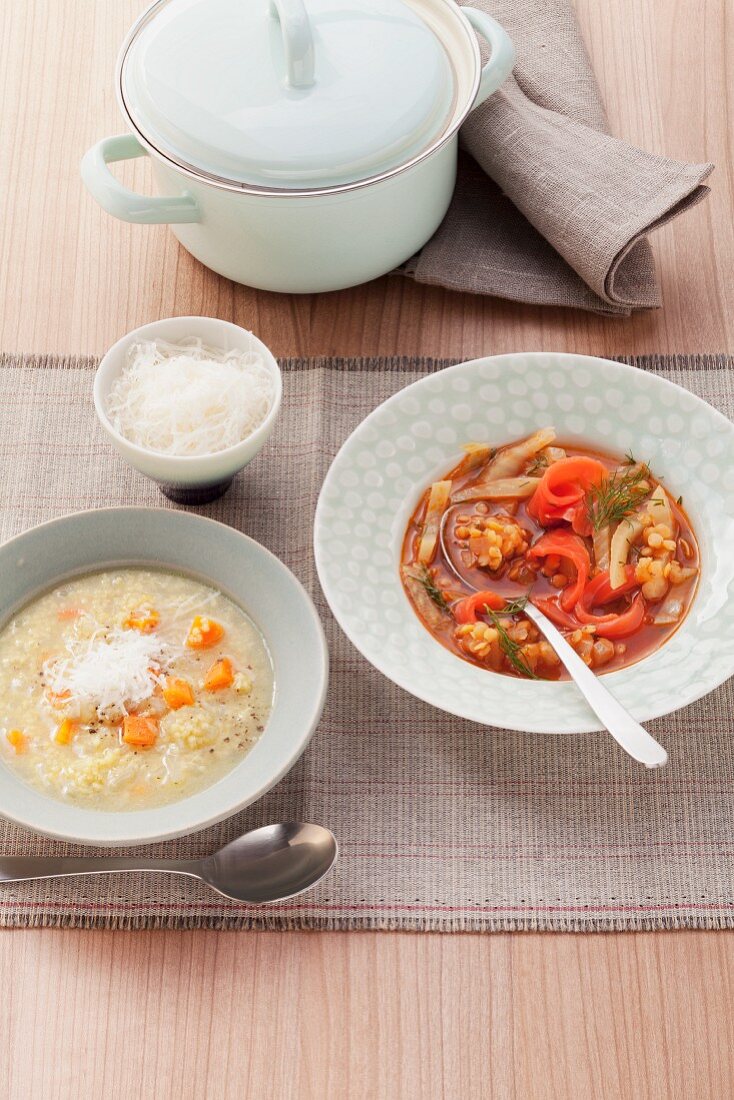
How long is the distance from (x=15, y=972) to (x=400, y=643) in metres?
0.66

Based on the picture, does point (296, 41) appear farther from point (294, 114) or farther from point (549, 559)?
point (549, 559)

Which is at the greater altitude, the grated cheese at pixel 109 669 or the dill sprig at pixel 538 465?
the dill sprig at pixel 538 465

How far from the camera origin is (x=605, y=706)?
4.69 feet

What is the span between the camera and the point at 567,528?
5.39ft

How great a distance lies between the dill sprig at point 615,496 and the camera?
1.62 metres

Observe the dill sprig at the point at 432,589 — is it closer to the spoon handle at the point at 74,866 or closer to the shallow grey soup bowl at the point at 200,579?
the shallow grey soup bowl at the point at 200,579

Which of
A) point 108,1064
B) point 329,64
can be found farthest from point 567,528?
point 108,1064

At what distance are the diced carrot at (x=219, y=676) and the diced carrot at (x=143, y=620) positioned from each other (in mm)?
115

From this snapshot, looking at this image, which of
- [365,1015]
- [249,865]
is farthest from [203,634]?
[365,1015]

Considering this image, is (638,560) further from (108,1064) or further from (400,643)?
(108,1064)

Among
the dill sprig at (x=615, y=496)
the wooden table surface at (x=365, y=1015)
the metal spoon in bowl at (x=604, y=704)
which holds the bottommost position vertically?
the wooden table surface at (x=365, y=1015)

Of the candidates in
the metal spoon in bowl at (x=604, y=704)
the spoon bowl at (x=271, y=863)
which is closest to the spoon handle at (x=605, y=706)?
the metal spoon in bowl at (x=604, y=704)

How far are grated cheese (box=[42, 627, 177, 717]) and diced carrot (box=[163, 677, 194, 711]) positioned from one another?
0.06 feet

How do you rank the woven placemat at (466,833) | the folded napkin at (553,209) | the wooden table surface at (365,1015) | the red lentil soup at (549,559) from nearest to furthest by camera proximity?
the wooden table surface at (365,1015) → the woven placemat at (466,833) → the red lentil soup at (549,559) → the folded napkin at (553,209)
